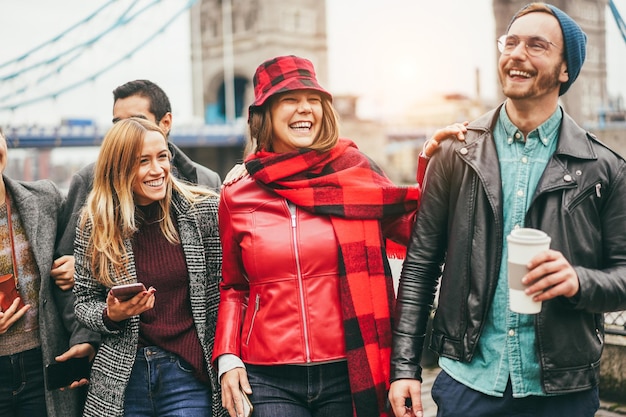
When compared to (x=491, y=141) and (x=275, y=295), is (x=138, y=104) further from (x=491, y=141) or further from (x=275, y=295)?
(x=491, y=141)

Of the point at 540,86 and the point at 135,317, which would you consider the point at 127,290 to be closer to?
the point at 135,317

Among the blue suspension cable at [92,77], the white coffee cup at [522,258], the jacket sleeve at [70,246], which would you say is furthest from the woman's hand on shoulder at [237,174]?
the blue suspension cable at [92,77]

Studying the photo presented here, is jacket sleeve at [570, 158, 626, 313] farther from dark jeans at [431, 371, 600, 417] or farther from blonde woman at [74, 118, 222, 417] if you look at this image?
blonde woman at [74, 118, 222, 417]

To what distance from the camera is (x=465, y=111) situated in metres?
59.2

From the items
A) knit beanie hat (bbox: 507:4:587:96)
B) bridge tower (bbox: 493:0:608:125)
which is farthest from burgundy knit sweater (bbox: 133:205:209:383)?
bridge tower (bbox: 493:0:608:125)

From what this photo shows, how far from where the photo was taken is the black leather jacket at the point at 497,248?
5.65 ft

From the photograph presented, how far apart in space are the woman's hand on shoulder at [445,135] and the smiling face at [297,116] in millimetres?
383

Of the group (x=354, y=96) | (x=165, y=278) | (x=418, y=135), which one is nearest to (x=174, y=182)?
(x=165, y=278)

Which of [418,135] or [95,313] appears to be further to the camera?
[418,135]

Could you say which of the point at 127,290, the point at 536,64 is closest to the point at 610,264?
the point at 536,64

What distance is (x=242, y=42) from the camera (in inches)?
1804

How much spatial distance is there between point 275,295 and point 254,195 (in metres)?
0.33

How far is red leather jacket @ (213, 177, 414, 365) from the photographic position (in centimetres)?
204

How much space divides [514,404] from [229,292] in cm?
92
